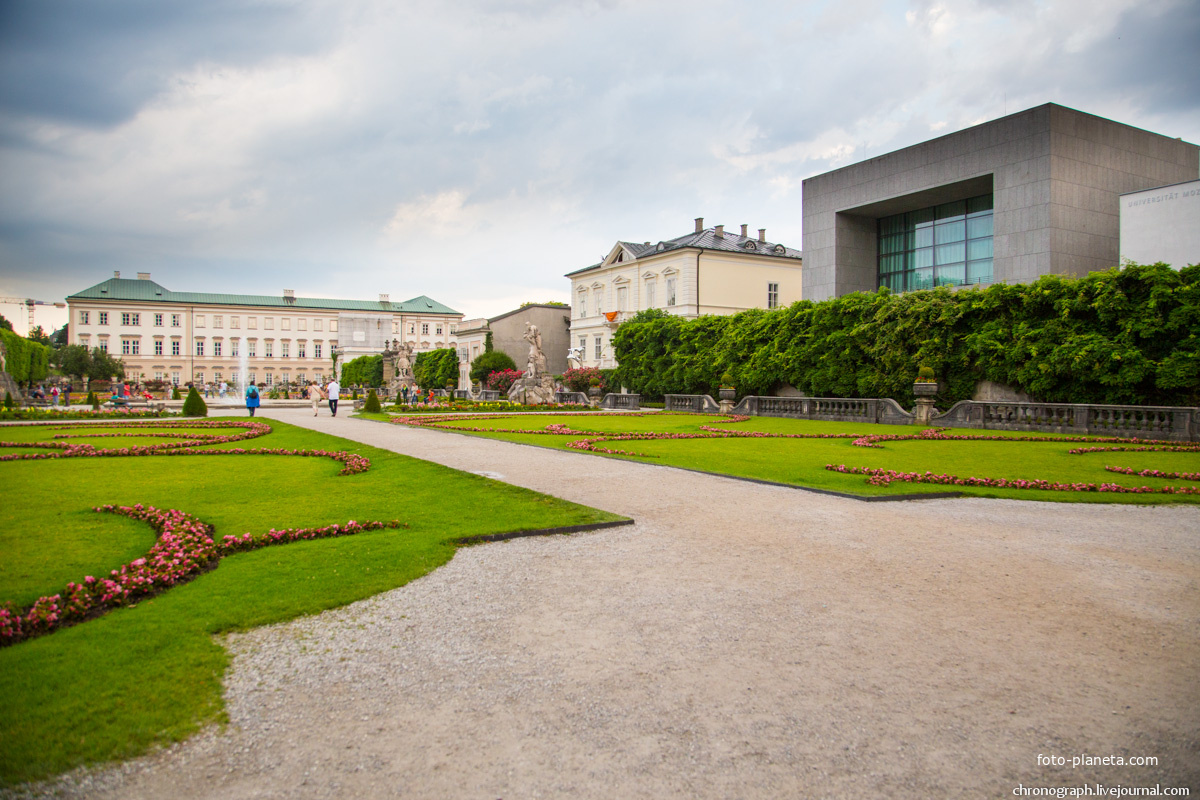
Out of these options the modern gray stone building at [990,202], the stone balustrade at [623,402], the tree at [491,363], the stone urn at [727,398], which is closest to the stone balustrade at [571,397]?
the stone balustrade at [623,402]

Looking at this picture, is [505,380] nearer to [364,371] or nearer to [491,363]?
[491,363]

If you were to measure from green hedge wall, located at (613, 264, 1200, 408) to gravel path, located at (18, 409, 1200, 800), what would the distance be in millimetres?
16289

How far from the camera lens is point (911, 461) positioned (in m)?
12.1

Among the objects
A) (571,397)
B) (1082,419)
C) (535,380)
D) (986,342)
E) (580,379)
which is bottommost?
(1082,419)

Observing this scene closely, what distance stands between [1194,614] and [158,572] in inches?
270

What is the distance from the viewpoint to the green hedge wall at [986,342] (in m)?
18.4

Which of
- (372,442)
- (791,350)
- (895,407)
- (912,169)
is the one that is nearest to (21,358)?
(372,442)

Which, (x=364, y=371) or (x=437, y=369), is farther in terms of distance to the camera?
(x=364, y=371)

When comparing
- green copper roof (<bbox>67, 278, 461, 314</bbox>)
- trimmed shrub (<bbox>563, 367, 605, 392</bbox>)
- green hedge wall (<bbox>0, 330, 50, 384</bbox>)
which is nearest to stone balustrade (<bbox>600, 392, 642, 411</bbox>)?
trimmed shrub (<bbox>563, 367, 605, 392</bbox>)

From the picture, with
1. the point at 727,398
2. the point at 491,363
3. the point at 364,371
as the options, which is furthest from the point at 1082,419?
the point at 364,371

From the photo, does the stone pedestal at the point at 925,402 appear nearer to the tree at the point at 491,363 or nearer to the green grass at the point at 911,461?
the green grass at the point at 911,461

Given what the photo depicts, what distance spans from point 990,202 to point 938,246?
11.2ft

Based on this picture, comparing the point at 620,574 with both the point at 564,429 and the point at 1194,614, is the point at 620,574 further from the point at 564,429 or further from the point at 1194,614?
the point at 564,429

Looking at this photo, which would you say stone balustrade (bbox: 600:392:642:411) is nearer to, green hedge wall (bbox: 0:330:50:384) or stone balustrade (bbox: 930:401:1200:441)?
stone balustrade (bbox: 930:401:1200:441)
